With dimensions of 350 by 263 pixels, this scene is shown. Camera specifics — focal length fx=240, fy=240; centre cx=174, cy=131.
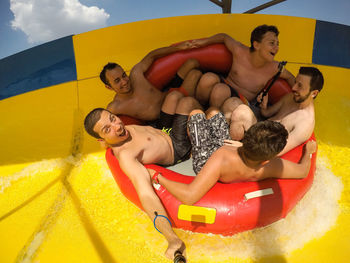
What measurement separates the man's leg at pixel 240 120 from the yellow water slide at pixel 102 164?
598mm

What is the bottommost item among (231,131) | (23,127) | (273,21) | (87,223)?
(87,223)

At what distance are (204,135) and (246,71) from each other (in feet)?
2.30

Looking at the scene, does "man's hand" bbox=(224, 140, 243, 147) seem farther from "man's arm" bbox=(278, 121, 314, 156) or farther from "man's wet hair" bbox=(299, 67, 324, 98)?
"man's wet hair" bbox=(299, 67, 324, 98)

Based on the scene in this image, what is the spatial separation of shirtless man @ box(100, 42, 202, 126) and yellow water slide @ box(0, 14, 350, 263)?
521mm

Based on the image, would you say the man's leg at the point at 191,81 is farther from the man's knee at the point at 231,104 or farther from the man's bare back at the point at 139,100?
the man's knee at the point at 231,104

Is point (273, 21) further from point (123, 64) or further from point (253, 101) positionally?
point (123, 64)

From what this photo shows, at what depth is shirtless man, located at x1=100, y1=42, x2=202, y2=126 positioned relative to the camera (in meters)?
1.81

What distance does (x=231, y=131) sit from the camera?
1.65 meters

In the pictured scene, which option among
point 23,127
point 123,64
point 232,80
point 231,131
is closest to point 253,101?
point 232,80

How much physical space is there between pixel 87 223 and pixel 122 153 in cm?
57

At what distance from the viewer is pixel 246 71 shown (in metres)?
1.92

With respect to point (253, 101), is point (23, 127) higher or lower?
lower

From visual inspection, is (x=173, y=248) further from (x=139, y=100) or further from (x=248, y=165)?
(x=139, y=100)

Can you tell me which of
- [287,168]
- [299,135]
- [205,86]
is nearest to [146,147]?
[205,86]
